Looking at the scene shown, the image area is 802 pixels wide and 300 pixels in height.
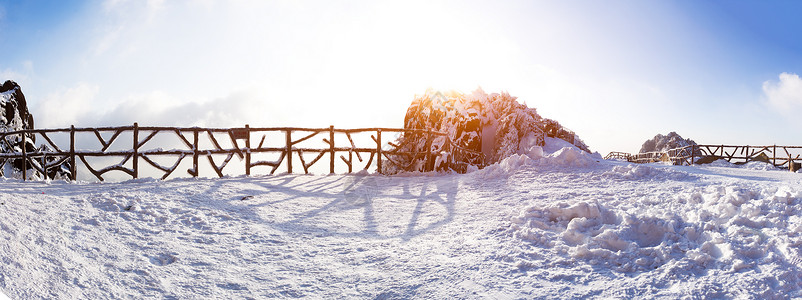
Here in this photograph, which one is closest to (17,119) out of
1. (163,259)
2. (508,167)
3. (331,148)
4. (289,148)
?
(289,148)

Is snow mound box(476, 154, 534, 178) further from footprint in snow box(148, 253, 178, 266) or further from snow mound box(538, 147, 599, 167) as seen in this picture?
footprint in snow box(148, 253, 178, 266)

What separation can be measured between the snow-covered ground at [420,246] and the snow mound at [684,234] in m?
0.02

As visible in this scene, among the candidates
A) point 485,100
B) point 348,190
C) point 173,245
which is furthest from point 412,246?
point 485,100

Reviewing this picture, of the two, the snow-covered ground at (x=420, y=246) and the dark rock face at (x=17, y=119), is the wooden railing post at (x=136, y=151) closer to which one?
the snow-covered ground at (x=420, y=246)

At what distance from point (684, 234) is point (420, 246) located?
3.22 meters

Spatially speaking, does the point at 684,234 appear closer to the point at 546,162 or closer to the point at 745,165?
the point at 546,162

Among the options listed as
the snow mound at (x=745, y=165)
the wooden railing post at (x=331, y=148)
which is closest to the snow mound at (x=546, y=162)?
the wooden railing post at (x=331, y=148)

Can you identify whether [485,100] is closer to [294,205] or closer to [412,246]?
[294,205]

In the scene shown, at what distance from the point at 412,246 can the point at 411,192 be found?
→ 4.49 meters

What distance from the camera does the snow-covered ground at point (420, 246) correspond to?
4336 mm

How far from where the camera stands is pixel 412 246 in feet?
19.1

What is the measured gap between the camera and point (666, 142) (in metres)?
53.6

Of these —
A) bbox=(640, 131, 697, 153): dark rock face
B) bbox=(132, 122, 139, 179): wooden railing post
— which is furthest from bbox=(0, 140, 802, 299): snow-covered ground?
bbox=(640, 131, 697, 153): dark rock face

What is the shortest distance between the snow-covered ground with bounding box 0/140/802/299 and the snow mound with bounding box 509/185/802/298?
0.02 m
